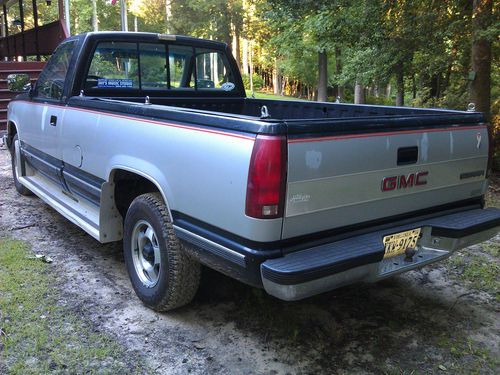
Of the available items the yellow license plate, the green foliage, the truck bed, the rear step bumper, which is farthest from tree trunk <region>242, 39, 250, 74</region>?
the yellow license plate

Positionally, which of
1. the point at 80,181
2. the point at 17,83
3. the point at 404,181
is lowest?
the point at 80,181

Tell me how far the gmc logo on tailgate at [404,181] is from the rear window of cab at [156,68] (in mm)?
2868

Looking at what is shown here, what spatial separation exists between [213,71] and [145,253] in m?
2.63

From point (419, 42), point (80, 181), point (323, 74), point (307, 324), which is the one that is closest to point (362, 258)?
point (307, 324)

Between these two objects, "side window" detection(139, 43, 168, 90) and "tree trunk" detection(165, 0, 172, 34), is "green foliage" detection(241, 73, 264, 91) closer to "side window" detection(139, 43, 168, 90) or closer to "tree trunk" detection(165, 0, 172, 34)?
"tree trunk" detection(165, 0, 172, 34)

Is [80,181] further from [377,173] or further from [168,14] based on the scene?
[168,14]

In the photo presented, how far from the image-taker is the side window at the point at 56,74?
470 cm

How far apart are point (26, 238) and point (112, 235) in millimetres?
1464

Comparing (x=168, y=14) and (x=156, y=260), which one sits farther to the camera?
(x=168, y=14)

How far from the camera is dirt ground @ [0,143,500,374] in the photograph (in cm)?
294

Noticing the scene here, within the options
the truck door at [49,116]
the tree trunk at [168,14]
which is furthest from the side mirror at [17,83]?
the tree trunk at [168,14]

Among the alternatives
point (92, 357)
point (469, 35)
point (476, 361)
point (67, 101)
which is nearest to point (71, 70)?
point (67, 101)

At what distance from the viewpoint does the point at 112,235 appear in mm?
4059

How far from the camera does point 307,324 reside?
337 cm
